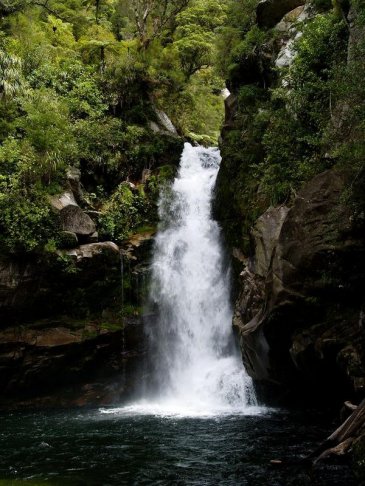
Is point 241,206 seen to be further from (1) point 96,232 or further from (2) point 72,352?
(2) point 72,352

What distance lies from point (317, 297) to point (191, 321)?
9732mm

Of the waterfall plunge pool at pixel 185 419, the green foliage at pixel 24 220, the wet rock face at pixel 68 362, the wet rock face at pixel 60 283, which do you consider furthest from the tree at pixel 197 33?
the wet rock face at pixel 68 362

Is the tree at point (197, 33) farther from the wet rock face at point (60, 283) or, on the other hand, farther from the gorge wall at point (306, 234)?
the wet rock face at point (60, 283)

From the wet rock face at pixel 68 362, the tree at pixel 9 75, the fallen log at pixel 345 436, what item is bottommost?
the fallen log at pixel 345 436

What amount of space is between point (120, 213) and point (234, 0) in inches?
574

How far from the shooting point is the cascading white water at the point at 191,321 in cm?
1738

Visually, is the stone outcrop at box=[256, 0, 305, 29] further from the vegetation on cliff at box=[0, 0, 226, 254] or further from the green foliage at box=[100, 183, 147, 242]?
the green foliage at box=[100, 183, 147, 242]

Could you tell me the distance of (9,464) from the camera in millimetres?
10414

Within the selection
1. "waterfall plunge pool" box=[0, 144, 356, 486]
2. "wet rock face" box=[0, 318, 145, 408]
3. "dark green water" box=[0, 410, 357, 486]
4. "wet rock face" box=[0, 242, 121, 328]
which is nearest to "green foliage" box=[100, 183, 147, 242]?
"wet rock face" box=[0, 242, 121, 328]

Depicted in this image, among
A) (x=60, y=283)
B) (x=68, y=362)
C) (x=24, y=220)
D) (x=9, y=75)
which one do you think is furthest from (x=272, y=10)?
(x=68, y=362)

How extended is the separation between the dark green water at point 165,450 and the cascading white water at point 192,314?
3151 millimetres

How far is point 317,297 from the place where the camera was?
1151cm

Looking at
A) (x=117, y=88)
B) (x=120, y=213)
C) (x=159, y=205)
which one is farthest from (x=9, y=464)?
(x=117, y=88)

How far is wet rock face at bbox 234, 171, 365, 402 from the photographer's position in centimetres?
1080
